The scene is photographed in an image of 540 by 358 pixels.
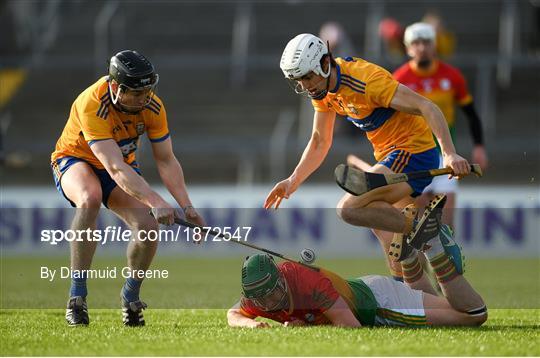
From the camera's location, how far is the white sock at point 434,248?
6785 mm

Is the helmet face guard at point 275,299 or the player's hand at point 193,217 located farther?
the player's hand at point 193,217

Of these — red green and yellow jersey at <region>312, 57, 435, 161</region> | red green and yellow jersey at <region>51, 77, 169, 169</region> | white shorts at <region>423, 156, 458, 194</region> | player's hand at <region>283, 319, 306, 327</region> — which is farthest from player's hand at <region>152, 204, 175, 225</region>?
white shorts at <region>423, 156, 458, 194</region>

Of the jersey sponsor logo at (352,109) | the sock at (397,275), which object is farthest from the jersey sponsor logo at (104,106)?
the sock at (397,275)

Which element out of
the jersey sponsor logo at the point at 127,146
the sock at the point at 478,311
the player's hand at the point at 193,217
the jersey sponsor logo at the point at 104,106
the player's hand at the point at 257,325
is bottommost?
the player's hand at the point at 257,325

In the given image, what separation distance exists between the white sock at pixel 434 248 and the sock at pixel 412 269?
1.12 feet

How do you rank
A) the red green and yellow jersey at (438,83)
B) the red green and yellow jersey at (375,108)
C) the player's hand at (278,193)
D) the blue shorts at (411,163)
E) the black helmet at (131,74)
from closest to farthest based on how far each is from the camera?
the black helmet at (131,74) < the red green and yellow jersey at (375,108) < the blue shorts at (411,163) < the player's hand at (278,193) < the red green and yellow jersey at (438,83)

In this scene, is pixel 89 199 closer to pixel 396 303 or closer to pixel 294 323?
pixel 294 323

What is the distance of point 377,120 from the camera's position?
7.26m

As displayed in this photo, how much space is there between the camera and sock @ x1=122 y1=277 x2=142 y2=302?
6.96m

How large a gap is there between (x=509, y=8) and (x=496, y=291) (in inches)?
362

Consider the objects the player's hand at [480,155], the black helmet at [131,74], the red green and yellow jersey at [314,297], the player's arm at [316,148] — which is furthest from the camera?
the player's hand at [480,155]

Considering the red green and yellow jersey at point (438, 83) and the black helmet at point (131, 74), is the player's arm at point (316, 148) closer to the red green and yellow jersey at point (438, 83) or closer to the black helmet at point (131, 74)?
the black helmet at point (131, 74)

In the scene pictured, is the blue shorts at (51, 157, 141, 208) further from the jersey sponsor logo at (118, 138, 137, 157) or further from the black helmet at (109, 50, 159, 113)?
the black helmet at (109, 50, 159, 113)

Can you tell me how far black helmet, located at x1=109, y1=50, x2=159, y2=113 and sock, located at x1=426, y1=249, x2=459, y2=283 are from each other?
2056 millimetres
